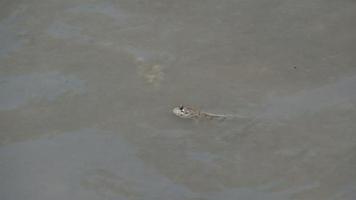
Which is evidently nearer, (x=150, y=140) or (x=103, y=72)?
(x=150, y=140)

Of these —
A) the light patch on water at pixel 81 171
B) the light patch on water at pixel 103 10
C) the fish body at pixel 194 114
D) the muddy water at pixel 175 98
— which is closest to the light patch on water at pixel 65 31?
the muddy water at pixel 175 98

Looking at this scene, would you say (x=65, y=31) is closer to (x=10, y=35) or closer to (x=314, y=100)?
(x=10, y=35)

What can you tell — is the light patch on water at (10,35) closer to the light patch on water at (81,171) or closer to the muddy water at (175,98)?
the muddy water at (175,98)

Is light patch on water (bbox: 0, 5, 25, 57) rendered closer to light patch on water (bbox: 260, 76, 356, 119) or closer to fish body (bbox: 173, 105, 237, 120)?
fish body (bbox: 173, 105, 237, 120)

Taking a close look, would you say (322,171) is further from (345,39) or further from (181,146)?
(345,39)

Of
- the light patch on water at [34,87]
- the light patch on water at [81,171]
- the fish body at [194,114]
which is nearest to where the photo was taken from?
the light patch on water at [81,171]

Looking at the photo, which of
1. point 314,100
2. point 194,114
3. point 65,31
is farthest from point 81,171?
point 314,100

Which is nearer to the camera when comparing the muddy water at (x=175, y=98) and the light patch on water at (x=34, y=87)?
the muddy water at (x=175, y=98)

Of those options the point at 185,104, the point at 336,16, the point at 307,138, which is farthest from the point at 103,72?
the point at 336,16
